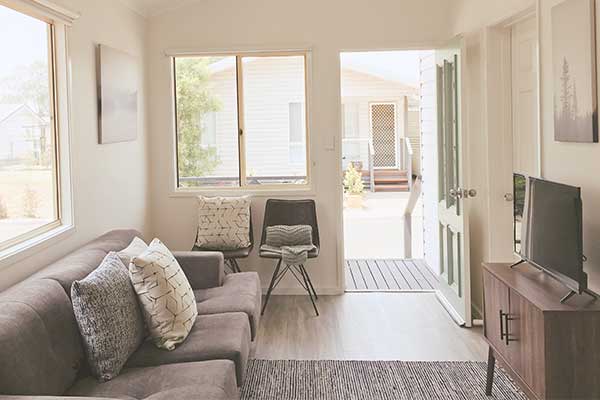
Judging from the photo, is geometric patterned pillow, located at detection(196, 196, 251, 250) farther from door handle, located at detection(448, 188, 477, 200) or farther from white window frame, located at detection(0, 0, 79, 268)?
door handle, located at detection(448, 188, 477, 200)

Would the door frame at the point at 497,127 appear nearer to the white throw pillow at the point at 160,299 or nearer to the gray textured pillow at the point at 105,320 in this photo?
the white throw pillow at the point at 160,299

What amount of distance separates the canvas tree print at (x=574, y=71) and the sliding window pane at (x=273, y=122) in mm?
2668

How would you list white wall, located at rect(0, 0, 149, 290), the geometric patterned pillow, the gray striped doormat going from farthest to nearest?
1. the geometric patterned pillow
2. white wall, located at rect(0, 0, 149, 290)
3. the gray striped doormat

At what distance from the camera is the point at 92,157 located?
13.3ft

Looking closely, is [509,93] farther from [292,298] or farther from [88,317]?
[88,317]

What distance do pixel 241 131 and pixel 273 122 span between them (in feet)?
0.94

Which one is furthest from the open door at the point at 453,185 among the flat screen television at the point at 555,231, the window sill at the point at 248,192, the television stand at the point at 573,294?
the television stand at the point at 573,294

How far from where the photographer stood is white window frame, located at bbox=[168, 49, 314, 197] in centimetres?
541

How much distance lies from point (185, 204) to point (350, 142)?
809 centimetres

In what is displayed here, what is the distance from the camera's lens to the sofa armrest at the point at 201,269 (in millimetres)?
3979

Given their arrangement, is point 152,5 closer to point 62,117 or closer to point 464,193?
point 62,117

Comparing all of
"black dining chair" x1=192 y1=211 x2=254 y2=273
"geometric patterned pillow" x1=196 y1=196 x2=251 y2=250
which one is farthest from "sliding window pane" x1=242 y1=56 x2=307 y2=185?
"black dining chair" x1=192 y1=211 x2=254 y2=273

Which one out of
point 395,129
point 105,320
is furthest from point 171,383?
point 395,129

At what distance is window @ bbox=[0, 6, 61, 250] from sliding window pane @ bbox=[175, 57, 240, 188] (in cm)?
199
